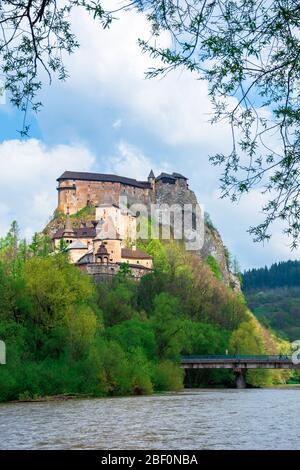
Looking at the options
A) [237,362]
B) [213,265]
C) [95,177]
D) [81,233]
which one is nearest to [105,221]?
[81,233]

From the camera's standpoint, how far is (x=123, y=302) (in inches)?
2699

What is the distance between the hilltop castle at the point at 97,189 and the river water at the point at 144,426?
118985 mm

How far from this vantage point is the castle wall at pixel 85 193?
156500 mm

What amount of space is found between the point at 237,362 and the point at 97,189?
92689 mm

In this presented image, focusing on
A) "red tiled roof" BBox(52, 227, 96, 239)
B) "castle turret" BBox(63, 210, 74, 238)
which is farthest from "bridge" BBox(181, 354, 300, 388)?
"castle turret" BBox(63, 210, 74, 238)

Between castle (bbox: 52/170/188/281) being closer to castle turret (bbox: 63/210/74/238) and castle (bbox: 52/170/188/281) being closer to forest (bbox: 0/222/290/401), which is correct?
castle turret (bbox: 63/210/74/238)

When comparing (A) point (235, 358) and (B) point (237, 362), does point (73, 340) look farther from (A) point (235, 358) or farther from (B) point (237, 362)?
(A) point (235, 358)

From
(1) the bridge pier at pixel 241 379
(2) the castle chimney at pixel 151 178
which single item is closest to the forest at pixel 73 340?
(1) the bridge pier at pixel 241 379

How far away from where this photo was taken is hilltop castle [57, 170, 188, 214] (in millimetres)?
157125

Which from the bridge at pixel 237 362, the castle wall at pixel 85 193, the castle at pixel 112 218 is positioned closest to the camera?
the bridge at pixel 237 362

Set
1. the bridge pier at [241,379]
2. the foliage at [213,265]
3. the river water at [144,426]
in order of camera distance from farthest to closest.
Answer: the foliage at [213,265] < the bridge pier at [241,379] < the river water at [144,426]

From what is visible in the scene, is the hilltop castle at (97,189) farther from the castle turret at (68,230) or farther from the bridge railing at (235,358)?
the bridge railing at (235,358)

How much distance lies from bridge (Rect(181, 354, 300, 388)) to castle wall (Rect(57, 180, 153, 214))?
279 feet
